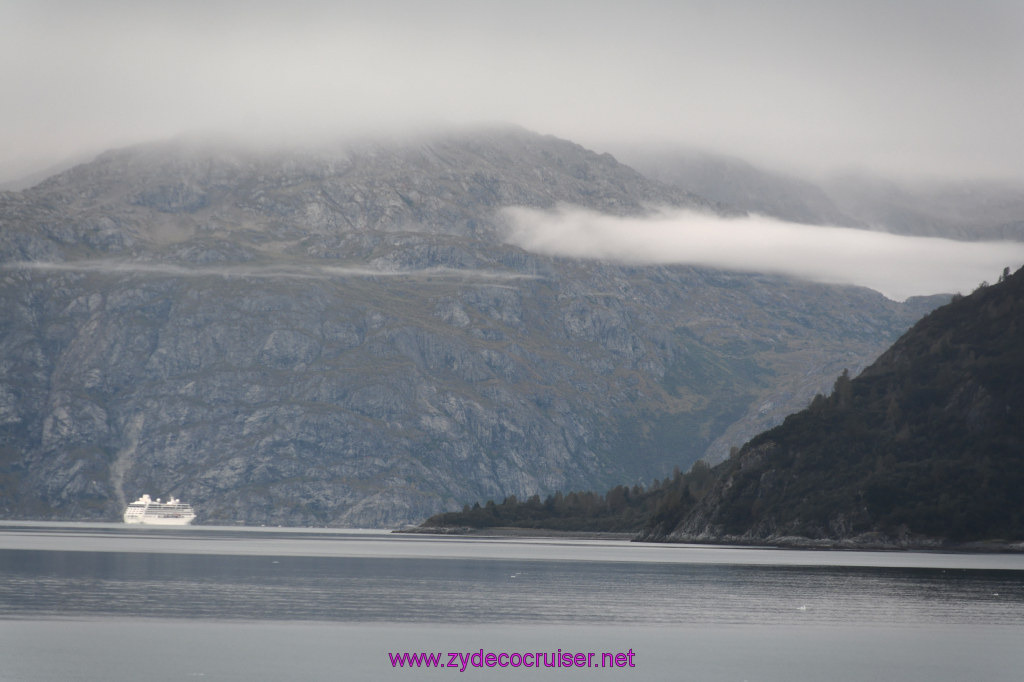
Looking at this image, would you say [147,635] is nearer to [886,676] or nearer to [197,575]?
[886,676]

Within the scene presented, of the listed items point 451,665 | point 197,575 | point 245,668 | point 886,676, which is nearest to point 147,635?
point 245,668

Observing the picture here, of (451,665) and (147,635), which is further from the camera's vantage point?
(147,635)

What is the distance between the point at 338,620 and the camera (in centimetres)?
12750

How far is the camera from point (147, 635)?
111 metres

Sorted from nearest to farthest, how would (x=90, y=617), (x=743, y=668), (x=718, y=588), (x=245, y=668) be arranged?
(x=245, y=668) → (x=743, y=668) → (x=90, y=617) → (x=718, y=588)

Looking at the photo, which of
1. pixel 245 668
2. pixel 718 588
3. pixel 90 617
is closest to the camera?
pixel 245 668

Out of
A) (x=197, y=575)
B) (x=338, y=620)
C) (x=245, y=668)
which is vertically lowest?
(x=197, y=575)

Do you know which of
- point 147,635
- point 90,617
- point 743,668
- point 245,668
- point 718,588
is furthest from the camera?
point 718,588

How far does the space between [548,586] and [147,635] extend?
85.7 meters

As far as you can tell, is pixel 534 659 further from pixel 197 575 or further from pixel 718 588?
pixel 197 575

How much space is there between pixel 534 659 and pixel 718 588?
88246 millimetres

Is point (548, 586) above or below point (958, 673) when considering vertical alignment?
below

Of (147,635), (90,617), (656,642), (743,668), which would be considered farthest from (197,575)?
(743,668)

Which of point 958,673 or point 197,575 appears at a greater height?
point 958,673
